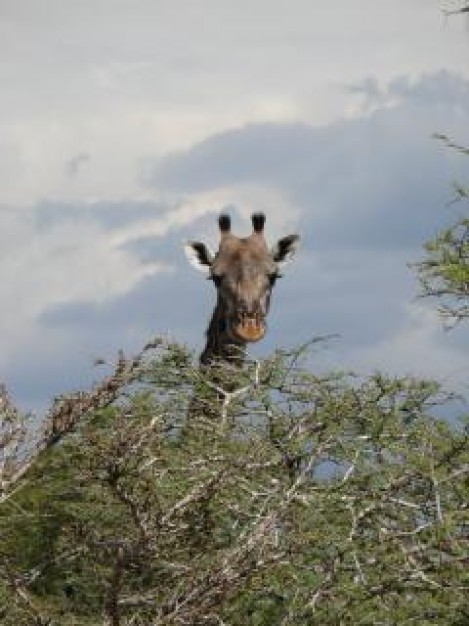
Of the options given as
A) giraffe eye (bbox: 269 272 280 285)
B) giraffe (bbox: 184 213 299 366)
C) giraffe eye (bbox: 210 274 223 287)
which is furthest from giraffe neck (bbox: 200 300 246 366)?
giraffe eye (bbox: 269 272 280 285)

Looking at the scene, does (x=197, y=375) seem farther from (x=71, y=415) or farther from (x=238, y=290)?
(x=71, y=415)

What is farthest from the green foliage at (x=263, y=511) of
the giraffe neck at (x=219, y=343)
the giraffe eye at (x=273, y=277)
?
the giraffe eye at (x=273, y=277)

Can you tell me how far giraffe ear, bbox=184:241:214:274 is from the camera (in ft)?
61.0

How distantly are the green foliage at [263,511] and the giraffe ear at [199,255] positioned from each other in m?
2.53

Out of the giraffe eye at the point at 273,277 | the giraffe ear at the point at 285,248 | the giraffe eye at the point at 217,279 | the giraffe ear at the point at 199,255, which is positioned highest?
the giraffe ear at the point at 285,248

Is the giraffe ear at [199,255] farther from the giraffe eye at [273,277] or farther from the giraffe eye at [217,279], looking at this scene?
the giraffe eye at [273,277]

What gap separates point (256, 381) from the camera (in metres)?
14.7

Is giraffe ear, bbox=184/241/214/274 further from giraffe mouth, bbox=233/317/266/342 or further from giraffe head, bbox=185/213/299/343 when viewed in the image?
giraffe mouth, bbox=233/317/266/342

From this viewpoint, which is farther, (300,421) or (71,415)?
(300,421)

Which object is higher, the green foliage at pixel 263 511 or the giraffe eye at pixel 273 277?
the giraffe eye at pixel 273 277

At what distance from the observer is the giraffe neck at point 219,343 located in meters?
17.1

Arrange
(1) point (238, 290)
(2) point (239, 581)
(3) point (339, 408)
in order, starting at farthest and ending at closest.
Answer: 1. (1) point (238, 290)
2. (3) point (339, 408)
3. (2) point (239, 581)

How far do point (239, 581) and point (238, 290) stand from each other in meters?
9.34

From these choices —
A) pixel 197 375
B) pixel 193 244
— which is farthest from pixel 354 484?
pixel 193 244
